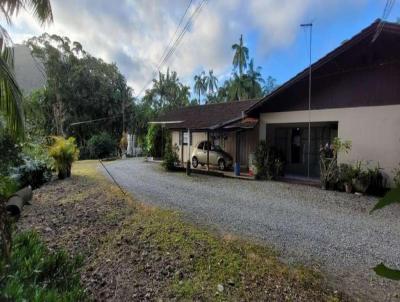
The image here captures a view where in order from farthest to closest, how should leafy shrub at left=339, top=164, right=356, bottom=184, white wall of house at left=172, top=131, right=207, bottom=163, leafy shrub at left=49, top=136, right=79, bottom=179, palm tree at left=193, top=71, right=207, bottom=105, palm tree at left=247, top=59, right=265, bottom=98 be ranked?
1. palm tree at left=193, top=71, right=207, bottom=105
2. palm tree at left=247, top=59, right=265, bottom=98
3. white wall of house at left=172, top=131, right=207, bottom=163
4. leafy shrub at left=49, top=136, right=79, bottom=179
5. leafy shrub at left=339, top=164, right=356, bottom=184

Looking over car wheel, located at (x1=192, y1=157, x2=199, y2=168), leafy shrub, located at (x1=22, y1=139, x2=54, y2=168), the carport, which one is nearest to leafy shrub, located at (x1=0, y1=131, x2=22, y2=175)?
leafy shrub, located at (x1=22, y1=139, x2=54, y2=168)

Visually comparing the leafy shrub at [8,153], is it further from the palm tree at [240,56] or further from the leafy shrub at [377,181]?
the palm tree at [240,56]

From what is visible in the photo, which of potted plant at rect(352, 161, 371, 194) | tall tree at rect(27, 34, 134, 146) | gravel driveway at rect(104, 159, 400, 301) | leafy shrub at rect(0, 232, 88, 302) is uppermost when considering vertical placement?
tall tree at rect(27, 34, 134, 146)

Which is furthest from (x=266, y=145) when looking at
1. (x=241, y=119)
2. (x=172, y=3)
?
(x=172, y=3)

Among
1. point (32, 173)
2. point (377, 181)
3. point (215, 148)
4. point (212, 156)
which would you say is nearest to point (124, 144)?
point (215, 148)

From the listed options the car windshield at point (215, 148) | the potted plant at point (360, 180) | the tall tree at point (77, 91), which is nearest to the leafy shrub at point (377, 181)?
the potted plant at point (360, 180)

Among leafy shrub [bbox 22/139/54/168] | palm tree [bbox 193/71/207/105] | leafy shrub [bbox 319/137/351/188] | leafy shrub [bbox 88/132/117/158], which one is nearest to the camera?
leafy shrub [bbox 319/137/351/188]

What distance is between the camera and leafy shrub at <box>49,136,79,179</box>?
12.4 m

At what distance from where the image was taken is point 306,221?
6.48 m

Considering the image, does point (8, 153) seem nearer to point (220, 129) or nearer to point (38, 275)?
point (38, 275)

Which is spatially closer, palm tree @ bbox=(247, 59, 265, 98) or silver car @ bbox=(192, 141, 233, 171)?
silver car @ bbox=(192, 141, 233, 171)

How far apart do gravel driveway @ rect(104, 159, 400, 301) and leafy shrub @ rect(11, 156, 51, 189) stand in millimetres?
4487

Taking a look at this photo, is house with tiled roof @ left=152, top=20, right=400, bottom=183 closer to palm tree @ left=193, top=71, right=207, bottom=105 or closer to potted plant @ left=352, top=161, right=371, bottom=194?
potted plant @ left=352, top=161, right=371, bottom=194

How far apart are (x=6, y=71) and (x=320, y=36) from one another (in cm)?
1025
